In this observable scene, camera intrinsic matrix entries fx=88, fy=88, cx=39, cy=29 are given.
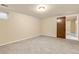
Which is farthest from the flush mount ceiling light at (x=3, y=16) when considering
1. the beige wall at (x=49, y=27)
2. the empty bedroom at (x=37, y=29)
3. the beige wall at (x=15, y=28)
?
the beige wall at (x=49, y=27)

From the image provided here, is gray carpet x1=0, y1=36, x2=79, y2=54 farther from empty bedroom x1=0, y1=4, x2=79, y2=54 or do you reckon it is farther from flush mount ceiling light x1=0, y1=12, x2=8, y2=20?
flush mount ceiling light x1=0, y1=12, x2=8, y2=20

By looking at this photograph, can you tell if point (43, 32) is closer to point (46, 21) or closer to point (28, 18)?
point (46, 21)

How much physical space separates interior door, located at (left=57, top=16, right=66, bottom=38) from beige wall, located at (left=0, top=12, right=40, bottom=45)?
2.17 m

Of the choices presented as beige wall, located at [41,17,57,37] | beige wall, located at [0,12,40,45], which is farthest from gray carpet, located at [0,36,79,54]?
beige wall, located at [41,17,57,37]

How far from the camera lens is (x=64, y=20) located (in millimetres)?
6586

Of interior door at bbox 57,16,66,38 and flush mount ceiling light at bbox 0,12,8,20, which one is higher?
flush mount ceiling light at bbox 0,12,8,20

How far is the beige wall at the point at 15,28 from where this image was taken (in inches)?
161

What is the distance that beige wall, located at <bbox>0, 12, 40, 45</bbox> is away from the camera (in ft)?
13.4

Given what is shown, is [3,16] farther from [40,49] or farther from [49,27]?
[49,27]

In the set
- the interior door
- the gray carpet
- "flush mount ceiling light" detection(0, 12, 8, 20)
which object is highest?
"flush mount ceiling light" detection(0, 12, 8, 20)

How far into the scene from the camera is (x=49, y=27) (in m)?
7.60

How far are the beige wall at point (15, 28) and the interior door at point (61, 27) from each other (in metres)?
2.17
